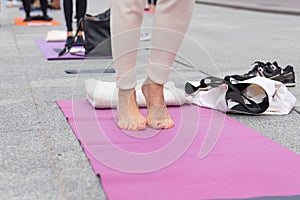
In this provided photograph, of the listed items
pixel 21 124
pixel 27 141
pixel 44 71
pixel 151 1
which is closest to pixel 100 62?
pixel 44 71

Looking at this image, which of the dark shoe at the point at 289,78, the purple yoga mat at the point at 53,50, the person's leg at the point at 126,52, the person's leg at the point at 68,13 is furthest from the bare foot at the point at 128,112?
the person's leg at the point at 68,13

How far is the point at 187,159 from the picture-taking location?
5.91 ft

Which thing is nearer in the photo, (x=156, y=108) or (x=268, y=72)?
(x=156, y=108)

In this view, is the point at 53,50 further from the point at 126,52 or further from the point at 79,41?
the point at 126,52

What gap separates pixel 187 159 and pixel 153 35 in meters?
0.58

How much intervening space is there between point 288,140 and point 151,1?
7479mm

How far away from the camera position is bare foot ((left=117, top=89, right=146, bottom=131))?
2.10m

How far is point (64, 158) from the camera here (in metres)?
1.80

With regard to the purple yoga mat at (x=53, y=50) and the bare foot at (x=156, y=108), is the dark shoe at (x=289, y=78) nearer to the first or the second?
the bare foot at (x=156, y=108)

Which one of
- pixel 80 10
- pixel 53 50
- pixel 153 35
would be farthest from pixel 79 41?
A: pixel 153 35

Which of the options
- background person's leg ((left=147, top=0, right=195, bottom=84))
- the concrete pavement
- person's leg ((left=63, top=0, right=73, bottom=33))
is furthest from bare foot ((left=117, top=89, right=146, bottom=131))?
the concrete pavement

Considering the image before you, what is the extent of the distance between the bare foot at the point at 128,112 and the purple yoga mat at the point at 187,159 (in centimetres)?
4

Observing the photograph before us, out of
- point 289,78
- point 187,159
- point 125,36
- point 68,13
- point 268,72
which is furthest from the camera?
point 68,13

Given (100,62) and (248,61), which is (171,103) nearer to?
(100,62)
